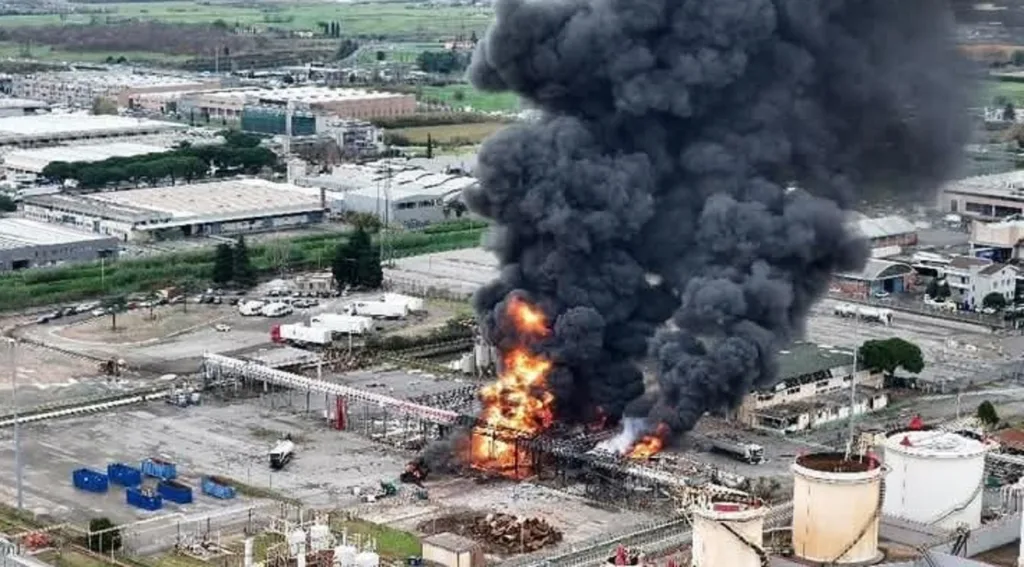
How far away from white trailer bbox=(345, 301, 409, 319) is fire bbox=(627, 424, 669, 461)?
2013cm

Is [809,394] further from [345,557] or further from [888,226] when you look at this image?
[888,226]

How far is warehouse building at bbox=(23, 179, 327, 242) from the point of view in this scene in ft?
243

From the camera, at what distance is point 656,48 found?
1592 inches

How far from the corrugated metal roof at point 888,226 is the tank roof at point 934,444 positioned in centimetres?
3662

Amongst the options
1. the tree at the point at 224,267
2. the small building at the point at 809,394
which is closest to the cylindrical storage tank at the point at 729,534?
the small building at the point at 809,394

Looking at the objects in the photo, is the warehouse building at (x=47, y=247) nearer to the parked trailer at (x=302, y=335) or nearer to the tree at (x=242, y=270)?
the tree at (x=242, y=270)

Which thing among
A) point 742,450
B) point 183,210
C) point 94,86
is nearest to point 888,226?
point 183,210

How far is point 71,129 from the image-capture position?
100 m

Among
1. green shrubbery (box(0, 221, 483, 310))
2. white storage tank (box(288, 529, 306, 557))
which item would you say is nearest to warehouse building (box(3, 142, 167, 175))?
green shrubbery (box(0, 221, 483, 310))

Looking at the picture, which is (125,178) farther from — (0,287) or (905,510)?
(905,510)

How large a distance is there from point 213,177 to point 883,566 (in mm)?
65871

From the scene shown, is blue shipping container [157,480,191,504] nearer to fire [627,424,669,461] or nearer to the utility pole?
the utility pole

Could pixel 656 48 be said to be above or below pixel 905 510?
above

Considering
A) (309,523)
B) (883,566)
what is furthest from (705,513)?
(309,523)
